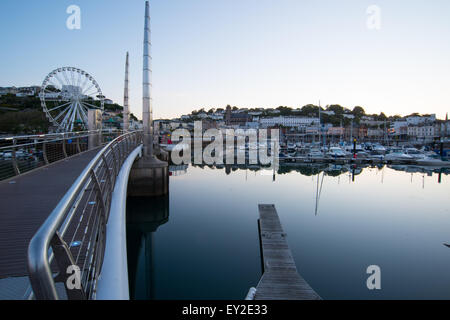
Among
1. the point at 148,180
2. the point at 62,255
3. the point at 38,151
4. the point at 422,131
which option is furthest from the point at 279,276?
the point at 422,131

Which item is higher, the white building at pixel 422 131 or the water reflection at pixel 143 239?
the white building at pixel 422 131

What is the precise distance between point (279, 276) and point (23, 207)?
638 cm

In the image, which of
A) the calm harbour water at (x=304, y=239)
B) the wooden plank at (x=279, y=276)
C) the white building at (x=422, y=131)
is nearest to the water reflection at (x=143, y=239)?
the calm harbour water at (x=304, y=239)

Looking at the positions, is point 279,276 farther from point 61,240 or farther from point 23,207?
point 61,240

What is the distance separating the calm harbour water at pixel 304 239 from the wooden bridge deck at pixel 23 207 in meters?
4.26

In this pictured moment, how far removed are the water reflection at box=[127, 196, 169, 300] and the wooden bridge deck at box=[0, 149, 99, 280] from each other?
4.11 meters

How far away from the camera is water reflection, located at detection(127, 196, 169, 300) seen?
374 inches

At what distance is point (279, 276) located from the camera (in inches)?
315

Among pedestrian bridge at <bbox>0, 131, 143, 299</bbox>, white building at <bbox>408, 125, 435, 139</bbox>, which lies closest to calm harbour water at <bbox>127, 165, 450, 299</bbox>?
pedestrian bridge at <bbox>0, 131, 143, 299</bbox>

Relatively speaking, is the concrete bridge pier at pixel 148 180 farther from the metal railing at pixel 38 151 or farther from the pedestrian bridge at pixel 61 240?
the pedestrian bridge at pixel 61 240

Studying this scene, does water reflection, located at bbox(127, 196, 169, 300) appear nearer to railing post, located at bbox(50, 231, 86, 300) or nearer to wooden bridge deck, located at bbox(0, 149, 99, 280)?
wooden bridge deck, located at bbox(0, 149, 99, 280)

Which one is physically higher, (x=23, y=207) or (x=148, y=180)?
(x=23, y=207)

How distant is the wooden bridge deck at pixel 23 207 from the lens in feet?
11.7
